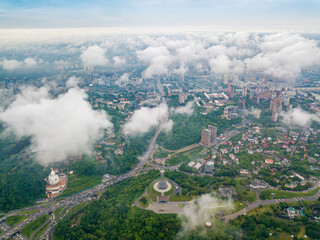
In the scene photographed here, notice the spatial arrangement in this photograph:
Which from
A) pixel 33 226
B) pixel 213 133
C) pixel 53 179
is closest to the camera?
pixel 33 226

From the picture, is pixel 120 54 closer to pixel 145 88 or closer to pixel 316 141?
pixel 145 88

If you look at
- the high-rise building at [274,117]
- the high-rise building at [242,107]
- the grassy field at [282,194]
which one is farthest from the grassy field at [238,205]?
the high-rise building at [242,107]

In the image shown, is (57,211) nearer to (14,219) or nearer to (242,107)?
(14,219)

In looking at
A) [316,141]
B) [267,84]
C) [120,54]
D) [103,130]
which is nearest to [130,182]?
[103,130]

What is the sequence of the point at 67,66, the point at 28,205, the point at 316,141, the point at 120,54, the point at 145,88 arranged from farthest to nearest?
1. the point at 120,54
2. the point at 67,66
3. the point at 145,88
4. the point at 316,141
5. the point at 28,205

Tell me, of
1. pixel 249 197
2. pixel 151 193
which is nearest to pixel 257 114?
pixel 249 197

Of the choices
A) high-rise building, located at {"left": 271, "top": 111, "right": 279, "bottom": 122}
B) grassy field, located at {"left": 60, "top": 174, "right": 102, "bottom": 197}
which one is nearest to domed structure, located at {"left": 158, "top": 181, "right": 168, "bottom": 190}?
grassy field, located at {"left": 60, "top": 174, "right": 102, "bottom": 197}

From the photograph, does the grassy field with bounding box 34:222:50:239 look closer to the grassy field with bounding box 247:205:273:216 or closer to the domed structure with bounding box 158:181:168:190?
the domed structure with bounding box 158:181:168:190
